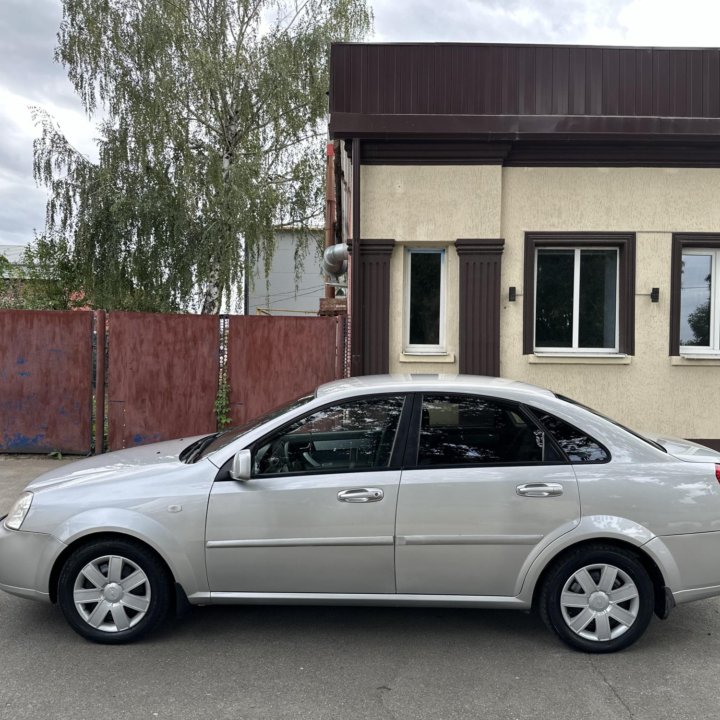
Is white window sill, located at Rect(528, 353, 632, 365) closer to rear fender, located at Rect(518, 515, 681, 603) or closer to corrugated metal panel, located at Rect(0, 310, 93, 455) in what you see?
rear fender, located at Rect(518, 515, 681, 603)

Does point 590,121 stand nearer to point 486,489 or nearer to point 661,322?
point 661,322

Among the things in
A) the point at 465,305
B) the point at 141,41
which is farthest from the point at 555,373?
the point at 141,41

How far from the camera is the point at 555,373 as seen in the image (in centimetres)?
831

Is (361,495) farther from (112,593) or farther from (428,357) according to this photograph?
(428,357)

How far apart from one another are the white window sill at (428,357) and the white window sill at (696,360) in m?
2.78

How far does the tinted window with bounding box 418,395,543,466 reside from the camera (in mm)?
3713

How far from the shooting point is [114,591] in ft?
11.9

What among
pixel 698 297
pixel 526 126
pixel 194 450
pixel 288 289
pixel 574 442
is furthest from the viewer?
pixel 288 289

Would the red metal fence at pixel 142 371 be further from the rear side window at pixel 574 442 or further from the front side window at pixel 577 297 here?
the rear side window at pixel 574 442

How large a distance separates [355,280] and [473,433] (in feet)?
15.5

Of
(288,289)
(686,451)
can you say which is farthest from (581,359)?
(288,289)

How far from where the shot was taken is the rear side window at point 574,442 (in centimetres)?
366

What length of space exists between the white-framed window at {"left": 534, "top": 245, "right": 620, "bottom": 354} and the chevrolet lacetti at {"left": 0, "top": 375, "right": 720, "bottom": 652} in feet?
16.2

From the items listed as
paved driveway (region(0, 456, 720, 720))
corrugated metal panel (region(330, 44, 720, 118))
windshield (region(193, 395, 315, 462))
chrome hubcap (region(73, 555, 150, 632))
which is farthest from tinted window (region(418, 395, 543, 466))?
corrugated metal panel (region(330, 44, 720, 118))
